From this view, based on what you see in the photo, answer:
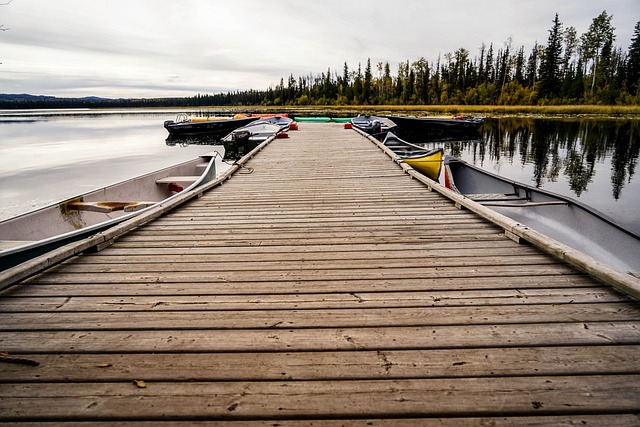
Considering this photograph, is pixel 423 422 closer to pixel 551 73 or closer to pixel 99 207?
pixel 99 207

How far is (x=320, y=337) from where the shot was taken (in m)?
1.90

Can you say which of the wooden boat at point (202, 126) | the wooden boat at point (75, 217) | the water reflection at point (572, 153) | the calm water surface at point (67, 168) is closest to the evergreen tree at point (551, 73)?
the water reflection at point (572, 153)

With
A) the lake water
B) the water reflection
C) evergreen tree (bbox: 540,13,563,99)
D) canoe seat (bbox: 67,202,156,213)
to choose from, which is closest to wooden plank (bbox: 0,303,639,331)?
canoe seat (bbox: 67,202,156,213)

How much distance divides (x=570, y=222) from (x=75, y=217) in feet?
27.3

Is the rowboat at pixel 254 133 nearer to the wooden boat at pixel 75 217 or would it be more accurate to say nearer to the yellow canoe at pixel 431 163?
the wooden boat at pixel 75 217

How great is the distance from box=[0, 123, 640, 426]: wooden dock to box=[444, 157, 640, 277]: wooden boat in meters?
2.18

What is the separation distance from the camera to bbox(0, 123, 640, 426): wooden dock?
145 centimetres

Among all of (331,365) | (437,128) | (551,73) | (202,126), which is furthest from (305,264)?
(551,73)

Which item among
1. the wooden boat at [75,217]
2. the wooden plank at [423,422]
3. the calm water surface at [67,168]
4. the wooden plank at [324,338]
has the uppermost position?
the wooden plank at [324,338]

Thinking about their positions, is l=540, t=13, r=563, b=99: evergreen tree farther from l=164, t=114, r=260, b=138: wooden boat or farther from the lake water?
l=164, t=114, r=260, b=138: wooden boat

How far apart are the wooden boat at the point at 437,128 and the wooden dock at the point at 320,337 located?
3020 centimetres

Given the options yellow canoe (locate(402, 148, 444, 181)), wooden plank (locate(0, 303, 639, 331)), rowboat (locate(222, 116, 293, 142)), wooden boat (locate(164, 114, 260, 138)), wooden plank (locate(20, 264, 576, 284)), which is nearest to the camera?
wooden plank (locate(0, 303, 639, 331))

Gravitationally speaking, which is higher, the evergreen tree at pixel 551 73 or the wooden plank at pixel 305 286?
the evergreen tree at pixel 551 73

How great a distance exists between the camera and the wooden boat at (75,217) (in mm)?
3762
